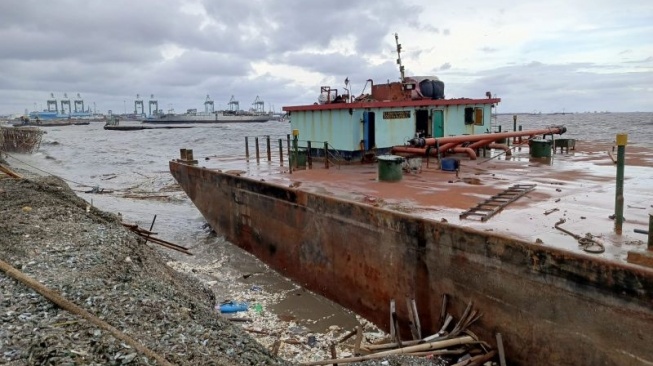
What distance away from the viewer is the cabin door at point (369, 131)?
48.7ft

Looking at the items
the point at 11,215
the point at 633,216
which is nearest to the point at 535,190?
the point at 633,216

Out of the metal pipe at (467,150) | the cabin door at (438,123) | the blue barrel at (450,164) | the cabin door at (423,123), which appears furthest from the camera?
the cabin door at (438,123)

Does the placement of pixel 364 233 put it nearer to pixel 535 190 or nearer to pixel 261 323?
pixel 261 323

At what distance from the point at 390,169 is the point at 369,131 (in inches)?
150

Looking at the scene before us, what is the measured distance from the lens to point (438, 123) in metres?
16.2

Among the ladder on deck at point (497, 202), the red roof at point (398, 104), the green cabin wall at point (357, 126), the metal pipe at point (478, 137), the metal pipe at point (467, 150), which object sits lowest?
the ladder on deck at point (497, 202)

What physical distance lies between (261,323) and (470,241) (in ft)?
13.5

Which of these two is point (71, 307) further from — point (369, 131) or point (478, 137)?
point (478, 137)

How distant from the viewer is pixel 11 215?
31.1ft

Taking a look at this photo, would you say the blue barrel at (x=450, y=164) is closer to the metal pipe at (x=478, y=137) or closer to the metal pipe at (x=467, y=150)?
the metal pipe at (x=478, y=137)

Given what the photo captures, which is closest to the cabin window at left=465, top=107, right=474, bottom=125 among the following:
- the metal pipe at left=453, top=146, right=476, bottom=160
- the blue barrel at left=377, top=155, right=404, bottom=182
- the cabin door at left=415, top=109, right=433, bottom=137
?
the cabin door at left=415, top=109, right=433, bottom=137

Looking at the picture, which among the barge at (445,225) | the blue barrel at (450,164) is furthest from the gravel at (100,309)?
the blue barrel at (450,164)

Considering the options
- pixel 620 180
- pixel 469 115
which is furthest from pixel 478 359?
pixel 469 115

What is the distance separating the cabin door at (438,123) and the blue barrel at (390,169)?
5106 millimetres
